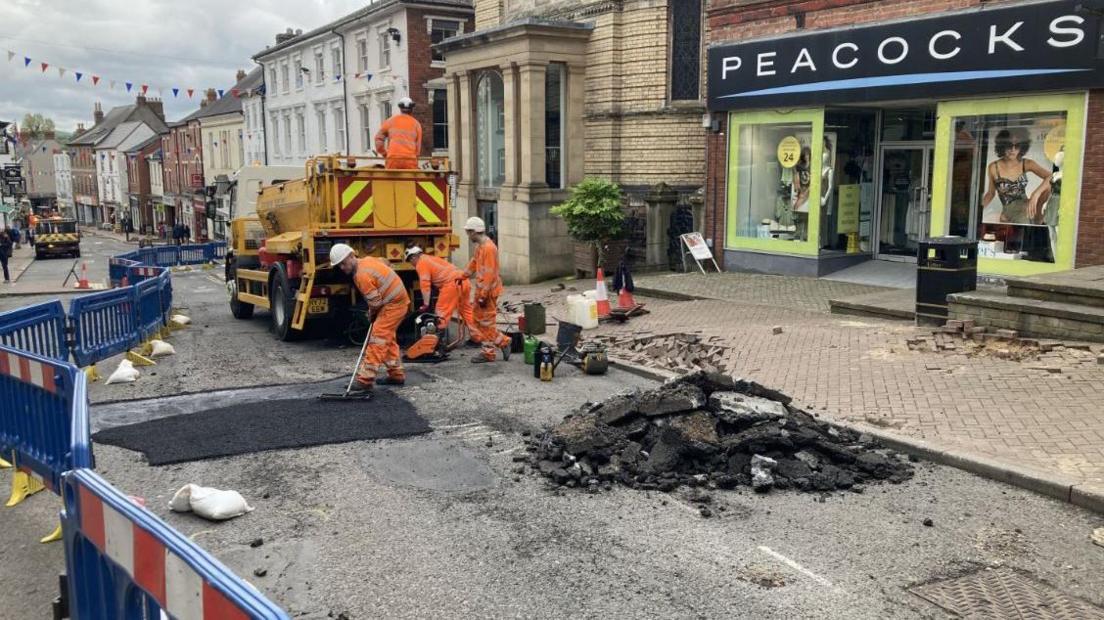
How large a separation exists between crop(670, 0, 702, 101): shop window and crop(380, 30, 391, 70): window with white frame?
Result: 14.8 meters

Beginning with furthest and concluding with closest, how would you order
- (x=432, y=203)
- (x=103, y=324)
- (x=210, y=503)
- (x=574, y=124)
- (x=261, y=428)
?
(x=574, y=124) < (x=432, y=203) < (x=103, y=324) < (x=261, y=428) < (x=210, y=503)

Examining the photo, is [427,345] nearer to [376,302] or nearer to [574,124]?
[376,302]

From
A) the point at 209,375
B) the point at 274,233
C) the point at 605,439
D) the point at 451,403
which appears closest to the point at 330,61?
the point at 274,233

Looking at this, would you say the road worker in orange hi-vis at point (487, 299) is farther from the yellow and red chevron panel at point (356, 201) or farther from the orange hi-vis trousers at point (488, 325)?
the yellow and red chevron panel at point (356, 201)

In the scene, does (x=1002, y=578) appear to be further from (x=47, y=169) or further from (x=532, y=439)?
(x=47, y=169)

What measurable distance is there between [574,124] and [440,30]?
38.6 ft

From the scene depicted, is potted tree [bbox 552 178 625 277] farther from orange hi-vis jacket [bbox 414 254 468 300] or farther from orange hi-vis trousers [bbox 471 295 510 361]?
orange hi-vis jacket [bbox 414 254 468 300]

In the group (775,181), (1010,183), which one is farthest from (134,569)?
(775,181)

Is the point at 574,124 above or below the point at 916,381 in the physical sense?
above

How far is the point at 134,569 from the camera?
303 centimetres

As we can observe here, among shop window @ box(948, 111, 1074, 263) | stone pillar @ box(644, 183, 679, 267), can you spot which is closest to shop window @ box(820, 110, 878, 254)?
shop window @ box(948, 111, 1074, 263)

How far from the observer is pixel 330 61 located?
35.9m

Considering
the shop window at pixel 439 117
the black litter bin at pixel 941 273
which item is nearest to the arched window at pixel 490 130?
the shop window at pixel 439 117

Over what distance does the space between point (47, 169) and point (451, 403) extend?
11471cm
